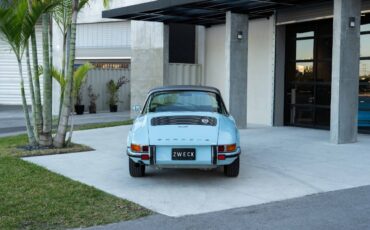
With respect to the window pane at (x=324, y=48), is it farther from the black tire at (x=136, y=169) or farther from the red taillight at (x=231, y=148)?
the black tire at (x=136, y=169)

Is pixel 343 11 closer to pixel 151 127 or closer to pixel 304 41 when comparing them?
pixel 304 41

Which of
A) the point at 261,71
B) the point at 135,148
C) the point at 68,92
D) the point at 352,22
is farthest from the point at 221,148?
the point at 261,71

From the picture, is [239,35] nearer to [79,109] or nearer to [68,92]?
[68,92]

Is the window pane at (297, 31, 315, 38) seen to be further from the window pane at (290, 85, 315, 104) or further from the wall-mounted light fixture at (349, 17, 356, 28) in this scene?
the wall-mounted light fixture at (349, 17, 356, 28)

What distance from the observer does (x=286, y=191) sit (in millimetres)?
7188

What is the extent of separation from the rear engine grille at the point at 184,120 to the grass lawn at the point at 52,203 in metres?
1.40

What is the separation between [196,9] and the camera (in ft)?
48.3

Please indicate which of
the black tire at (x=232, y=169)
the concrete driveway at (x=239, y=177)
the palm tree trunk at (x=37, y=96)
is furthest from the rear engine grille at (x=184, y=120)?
the palm tree trunk at (x=37, y=96)

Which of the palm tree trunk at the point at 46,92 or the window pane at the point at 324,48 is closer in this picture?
the palm tree trunk at the point at 46,92

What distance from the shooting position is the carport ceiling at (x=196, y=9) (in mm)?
13569

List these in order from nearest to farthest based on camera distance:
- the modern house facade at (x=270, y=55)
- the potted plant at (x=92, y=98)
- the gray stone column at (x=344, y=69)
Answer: the gray stone column at (x=344, y=69)
the modern house facade at (x=270, y=55)
the potted plant at (x=92, y=98)

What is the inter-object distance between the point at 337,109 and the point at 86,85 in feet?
44.8

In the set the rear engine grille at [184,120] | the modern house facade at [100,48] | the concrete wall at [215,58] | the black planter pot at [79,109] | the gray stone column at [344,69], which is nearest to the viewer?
the rear engine grille at [184,120]

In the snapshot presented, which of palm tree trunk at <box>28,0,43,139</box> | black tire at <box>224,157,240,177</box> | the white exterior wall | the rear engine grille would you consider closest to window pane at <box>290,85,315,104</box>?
the white exterior wall
